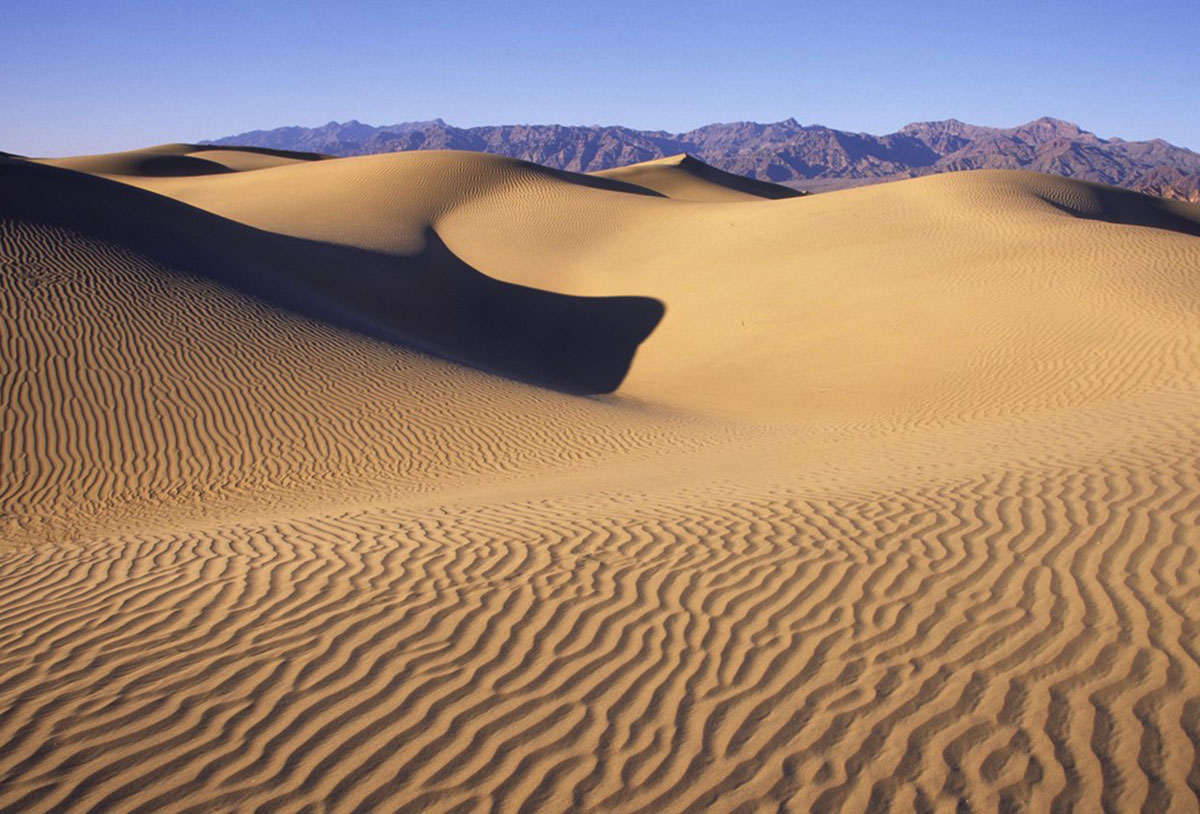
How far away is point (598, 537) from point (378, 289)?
17.6 meters

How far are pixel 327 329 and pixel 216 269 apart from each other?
3.02 metres

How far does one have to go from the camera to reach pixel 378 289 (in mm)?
22406

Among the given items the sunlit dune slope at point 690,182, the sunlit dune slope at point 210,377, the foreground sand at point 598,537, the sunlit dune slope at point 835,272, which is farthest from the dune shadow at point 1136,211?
the sunlit dune slope at point 210,377

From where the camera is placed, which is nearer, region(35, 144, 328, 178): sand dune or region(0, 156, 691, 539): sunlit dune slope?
region(0, 156, 691, 539): sunlit dune slope

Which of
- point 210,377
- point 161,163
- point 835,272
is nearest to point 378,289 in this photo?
point 210,377

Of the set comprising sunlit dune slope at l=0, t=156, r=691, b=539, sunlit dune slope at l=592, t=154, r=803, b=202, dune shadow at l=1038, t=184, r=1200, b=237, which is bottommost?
sunlit dune slope at l=0, t=156, r=691, b=539

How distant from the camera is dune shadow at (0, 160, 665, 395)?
17.3 m

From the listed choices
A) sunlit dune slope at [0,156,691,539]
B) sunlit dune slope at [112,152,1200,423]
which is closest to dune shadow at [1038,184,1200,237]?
sunlit dune slope at [112,152,1200,423]

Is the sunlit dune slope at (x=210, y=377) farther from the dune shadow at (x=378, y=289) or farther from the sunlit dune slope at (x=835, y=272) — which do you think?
the sunlit dune slope at (x=835, y=272)

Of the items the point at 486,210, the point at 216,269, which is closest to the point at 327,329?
the point at 216,269

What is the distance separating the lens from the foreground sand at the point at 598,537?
3.58m

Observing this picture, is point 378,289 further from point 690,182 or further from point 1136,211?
point 690,182

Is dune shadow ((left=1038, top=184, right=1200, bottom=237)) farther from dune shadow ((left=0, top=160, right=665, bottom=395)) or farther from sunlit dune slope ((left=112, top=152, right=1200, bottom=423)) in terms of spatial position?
dune shadow ((left=0, top=160, right=665, bottom=395))

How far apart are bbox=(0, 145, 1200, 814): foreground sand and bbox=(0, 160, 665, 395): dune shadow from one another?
196mm
